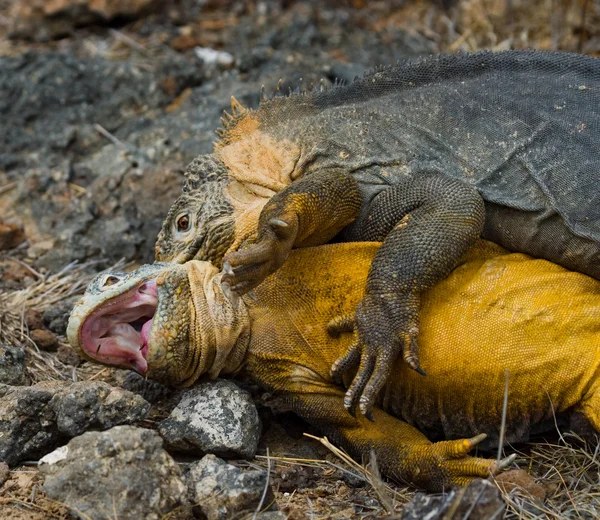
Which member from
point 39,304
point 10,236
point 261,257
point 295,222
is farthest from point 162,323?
point 10,236

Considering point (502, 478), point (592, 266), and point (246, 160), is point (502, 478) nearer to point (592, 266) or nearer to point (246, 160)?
point (592, 266)

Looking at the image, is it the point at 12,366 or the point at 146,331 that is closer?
the point at 146,331

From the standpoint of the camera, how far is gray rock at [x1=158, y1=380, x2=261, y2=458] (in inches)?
168

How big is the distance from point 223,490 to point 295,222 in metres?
1.24

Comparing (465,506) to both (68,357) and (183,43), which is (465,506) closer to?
(68,357)

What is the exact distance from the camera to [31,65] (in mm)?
7535

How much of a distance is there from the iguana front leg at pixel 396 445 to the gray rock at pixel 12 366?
1.40 m

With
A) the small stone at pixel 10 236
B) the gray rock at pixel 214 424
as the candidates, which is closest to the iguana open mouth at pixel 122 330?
the gray rock at pixel 214 424

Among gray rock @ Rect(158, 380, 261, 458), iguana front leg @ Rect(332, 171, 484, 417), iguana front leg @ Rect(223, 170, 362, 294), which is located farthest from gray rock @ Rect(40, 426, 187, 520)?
iguana front leg @ Rect(332, 171, 484, 417)

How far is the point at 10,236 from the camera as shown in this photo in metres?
6.34

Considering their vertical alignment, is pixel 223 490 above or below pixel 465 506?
below

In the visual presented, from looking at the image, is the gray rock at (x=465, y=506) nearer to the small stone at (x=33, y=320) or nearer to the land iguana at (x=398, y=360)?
the land iguana at (x=398, y=360)

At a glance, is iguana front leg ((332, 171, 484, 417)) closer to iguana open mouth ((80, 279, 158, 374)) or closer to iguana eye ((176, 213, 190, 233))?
iguana open mouth ((80, 279, 158, 374))

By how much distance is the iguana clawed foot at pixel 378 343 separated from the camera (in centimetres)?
411
